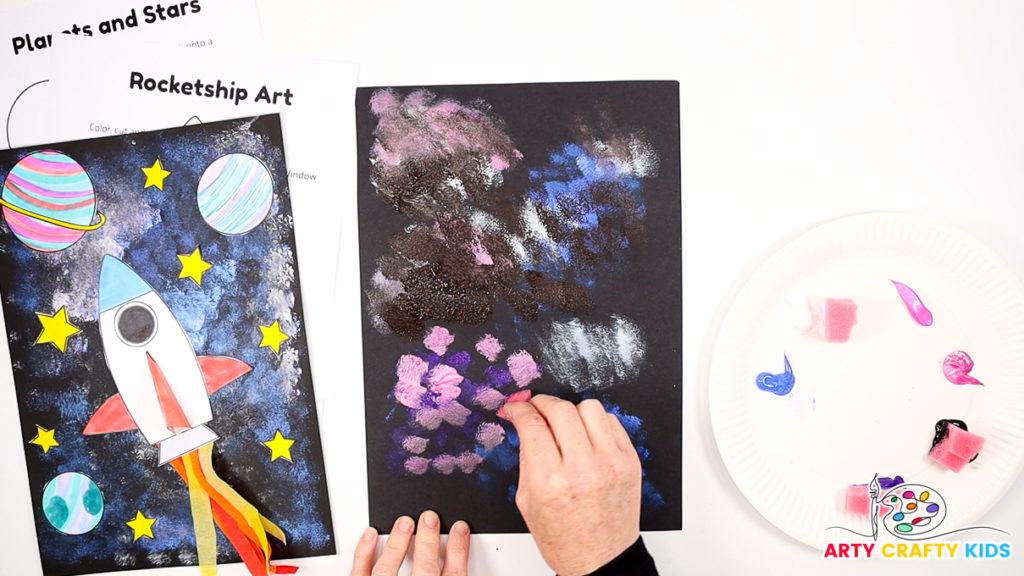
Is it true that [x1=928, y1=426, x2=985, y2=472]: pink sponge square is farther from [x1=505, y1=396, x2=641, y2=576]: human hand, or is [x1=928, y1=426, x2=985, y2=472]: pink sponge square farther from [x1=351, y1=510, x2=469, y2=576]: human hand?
[x1=351, y1=510, x2=469, y2=576]: human hand

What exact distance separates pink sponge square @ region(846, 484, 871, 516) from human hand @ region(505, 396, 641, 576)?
13.3 inches

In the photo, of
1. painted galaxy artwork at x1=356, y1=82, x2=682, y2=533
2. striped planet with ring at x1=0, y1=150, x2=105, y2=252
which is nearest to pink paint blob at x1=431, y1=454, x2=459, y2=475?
painted galaxy artwork at x1=356, y1=82, x2=682, y2=533

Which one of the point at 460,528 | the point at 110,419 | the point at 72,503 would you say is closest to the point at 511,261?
the point at 460,528

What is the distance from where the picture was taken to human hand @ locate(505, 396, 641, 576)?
673 millimetres

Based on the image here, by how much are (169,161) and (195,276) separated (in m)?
0.16

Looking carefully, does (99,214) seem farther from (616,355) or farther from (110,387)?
(616,355)

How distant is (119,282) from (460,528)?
0.58 m

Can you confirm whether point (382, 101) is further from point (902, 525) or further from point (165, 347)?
point (902, 525)

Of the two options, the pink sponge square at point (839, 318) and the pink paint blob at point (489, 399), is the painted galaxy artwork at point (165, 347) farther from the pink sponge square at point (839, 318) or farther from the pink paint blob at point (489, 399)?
the pink sponge square at point (839, 318)

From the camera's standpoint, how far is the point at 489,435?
0.82 metres

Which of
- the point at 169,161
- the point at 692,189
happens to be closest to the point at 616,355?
the point at 692,189

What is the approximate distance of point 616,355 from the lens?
0.81m

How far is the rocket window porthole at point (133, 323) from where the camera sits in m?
0.81

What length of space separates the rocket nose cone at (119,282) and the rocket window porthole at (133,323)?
0.06ft
